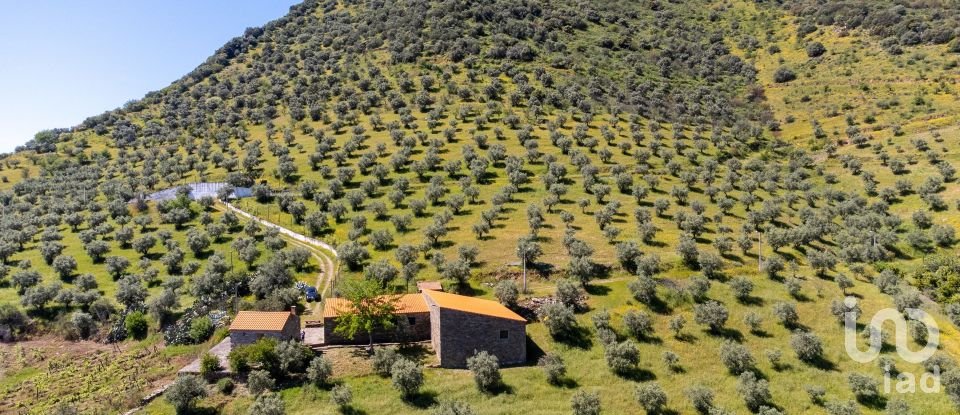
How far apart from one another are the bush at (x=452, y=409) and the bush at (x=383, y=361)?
675 centimetres

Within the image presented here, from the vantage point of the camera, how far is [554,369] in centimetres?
4875

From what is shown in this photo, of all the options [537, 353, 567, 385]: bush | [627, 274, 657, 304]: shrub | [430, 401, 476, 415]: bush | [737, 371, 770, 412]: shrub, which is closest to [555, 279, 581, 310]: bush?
[627, 274, 657, 304]: shrub

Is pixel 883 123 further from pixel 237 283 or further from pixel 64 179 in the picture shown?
pixel 64 179

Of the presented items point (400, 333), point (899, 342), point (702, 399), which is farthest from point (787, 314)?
point (400, 333)

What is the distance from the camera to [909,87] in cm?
14375

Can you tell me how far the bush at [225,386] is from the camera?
46.9 m

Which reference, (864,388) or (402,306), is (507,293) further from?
(864,388)

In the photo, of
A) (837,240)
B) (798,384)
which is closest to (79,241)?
(798,384)

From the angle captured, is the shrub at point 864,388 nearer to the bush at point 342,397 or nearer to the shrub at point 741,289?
the shrub at point 741,289

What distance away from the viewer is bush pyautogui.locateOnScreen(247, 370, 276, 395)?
46.1m

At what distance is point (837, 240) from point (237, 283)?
279ft

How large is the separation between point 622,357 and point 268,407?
3033 centimetres

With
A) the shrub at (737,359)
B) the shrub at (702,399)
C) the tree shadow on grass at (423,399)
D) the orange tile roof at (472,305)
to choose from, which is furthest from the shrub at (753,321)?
the tree shadow on grass at (423,399)

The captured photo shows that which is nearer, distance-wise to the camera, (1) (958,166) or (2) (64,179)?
(1) (958,166)
